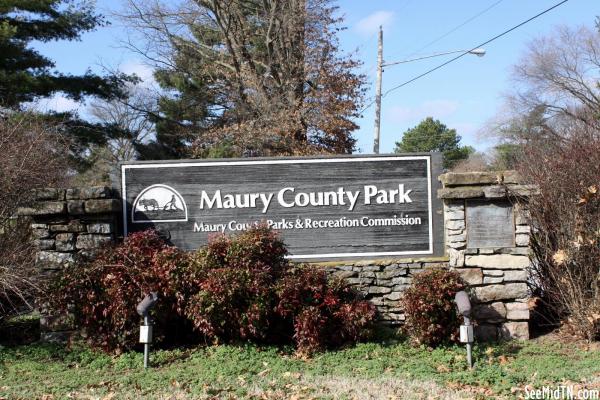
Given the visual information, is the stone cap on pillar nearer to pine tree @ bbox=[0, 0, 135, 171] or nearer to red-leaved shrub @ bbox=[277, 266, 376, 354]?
red-leaved shrub @ bbox=[277, 266, 376, 354]

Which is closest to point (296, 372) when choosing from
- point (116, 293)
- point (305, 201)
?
point (116, 293)

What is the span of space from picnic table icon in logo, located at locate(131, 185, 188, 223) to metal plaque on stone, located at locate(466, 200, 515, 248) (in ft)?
11.5

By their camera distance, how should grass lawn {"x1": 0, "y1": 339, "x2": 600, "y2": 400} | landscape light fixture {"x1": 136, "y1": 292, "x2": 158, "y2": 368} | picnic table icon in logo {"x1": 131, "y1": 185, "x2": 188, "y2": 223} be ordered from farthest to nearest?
picnic table icon in logo {"x1": 131, "y1": 185, "x2": 188, "y2": 223} → landscape light fixture {"x1": 136, "y1": 292, "x2": 158, "y2": 368} → grass lawn {"x1": 0, "y1": 339, "x2": 600, "y2": 400}

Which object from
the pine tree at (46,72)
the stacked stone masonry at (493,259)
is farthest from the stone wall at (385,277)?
the pine tree at (46,72)

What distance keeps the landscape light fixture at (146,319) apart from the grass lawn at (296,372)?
203 mm

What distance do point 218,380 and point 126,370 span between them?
4.00ft

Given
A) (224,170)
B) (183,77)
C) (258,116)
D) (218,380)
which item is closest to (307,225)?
(224,170)

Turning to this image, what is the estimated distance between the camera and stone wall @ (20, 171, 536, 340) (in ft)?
24.5

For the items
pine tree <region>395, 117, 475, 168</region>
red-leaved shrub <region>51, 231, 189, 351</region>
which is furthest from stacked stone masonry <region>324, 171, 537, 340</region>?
pine tree <region>395, 117, 475, 168</region>

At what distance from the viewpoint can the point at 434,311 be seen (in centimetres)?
700

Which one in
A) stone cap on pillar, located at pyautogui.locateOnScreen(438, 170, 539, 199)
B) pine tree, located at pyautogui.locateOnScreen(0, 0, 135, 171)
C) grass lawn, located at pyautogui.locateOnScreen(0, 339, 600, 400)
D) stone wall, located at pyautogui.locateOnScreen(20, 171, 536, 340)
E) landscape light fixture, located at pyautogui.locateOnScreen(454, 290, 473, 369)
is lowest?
grass lawn, located at pyautogui.locateOnScreen(0, 339, 600, 400)

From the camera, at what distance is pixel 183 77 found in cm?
2792

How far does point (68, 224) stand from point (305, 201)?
2896 mm

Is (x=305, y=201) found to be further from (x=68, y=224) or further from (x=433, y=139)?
(x=433, y=139)
